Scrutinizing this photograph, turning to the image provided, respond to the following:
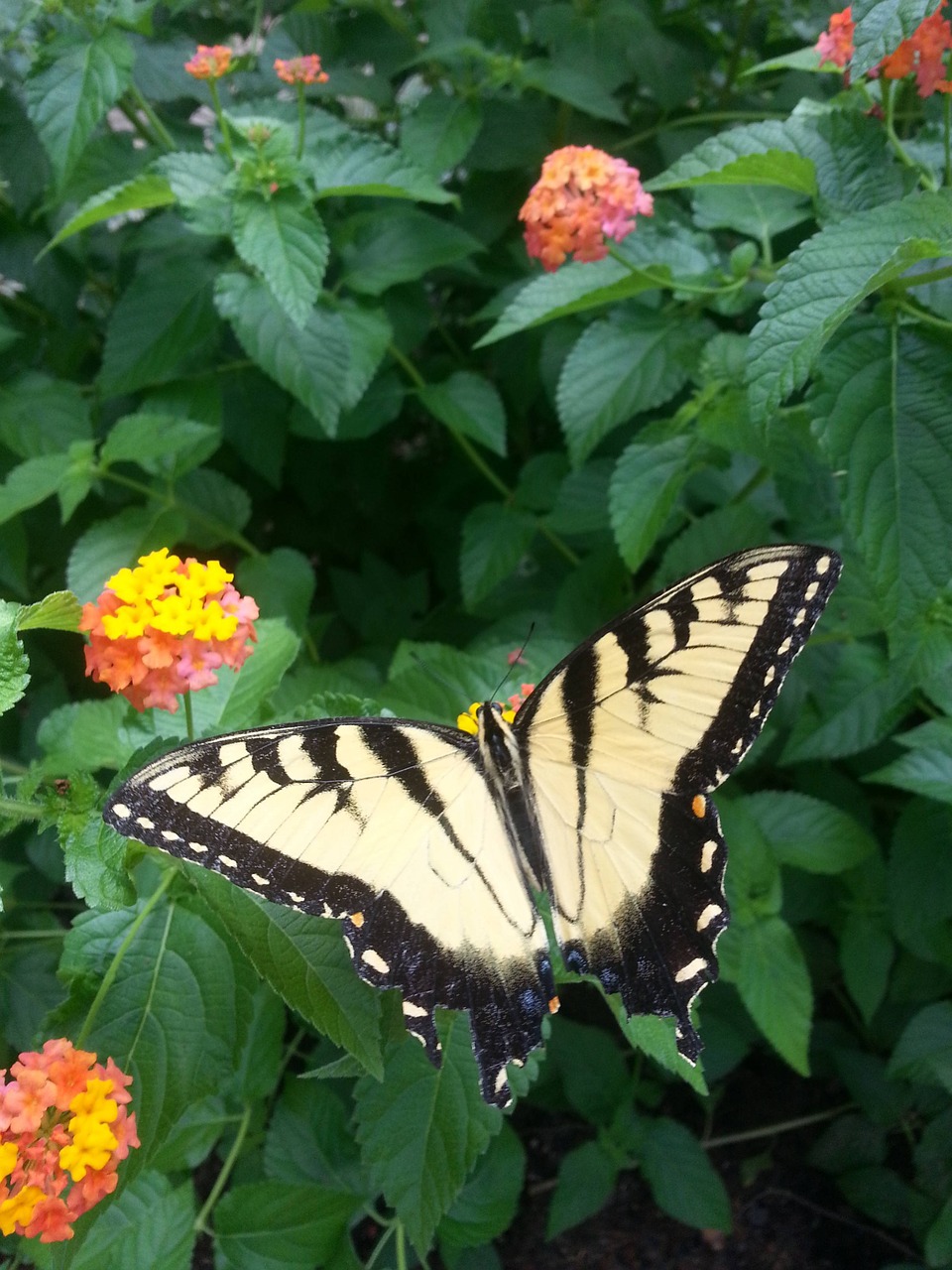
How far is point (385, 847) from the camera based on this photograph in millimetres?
1245

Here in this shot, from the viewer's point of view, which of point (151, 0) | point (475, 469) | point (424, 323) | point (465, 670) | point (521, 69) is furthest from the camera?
point (475, 469)

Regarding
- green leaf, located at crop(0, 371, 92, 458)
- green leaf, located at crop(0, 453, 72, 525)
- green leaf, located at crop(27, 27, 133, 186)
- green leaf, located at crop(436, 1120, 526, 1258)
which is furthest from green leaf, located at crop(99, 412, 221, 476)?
green leaf, located at crop(436, 1120, 526, 1258)

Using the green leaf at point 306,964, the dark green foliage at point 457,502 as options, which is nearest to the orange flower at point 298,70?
the dark green foliage at point 457,502

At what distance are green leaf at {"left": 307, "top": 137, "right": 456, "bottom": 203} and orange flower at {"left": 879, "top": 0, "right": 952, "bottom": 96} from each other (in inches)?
30.7

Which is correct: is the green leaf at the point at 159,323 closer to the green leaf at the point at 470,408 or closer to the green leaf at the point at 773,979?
the green leaf at the point at 470,408

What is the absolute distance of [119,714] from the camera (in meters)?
1.57

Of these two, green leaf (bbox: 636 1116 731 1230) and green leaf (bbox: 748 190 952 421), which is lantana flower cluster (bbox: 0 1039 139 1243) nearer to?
green leaf (bbox: 748 190 952 421)

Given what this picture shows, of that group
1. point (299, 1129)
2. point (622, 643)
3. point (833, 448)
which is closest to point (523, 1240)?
point (299, 1129)

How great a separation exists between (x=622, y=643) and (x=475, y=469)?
4.73ft

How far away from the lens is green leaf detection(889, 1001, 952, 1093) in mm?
1926

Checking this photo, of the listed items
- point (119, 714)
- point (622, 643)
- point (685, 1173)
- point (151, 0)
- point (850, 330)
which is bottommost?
point (685, 1173)

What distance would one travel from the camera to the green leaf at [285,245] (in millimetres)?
1753

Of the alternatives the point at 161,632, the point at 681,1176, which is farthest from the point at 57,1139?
the point at 681,1176

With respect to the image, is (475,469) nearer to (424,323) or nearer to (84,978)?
(424,323)
